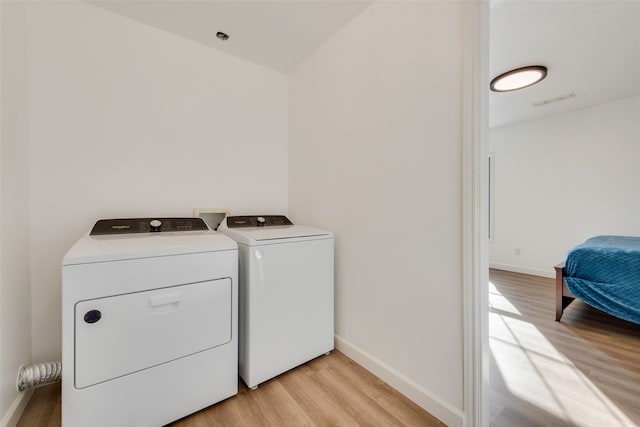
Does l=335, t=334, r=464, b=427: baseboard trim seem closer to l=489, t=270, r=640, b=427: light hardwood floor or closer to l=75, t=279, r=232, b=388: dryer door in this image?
l=489, t=270, r=640, b=427: light hardwood floor

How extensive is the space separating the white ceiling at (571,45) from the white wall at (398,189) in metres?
0.92

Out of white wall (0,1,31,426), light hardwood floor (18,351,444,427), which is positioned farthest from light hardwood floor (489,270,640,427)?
white wall (0,1,31,426)

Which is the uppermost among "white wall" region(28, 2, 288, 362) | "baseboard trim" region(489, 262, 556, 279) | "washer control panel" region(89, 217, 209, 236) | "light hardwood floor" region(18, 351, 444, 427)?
"white wall" region(28, 2, 288, 362)

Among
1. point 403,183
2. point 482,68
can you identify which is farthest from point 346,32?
point 403,183

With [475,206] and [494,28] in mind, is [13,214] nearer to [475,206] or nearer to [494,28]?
[475,206]

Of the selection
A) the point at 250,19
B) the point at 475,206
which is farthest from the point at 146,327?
the point at 250,19

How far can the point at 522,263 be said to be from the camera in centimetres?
416

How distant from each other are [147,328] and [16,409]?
0.76m

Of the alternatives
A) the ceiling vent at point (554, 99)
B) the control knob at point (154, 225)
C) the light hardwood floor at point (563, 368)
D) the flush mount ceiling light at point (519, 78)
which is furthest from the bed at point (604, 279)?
the control knob at point (154, 225)

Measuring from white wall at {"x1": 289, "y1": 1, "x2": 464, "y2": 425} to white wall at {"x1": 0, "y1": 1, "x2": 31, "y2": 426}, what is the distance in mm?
1667

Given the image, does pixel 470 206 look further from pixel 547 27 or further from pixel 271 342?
pixel 547 27

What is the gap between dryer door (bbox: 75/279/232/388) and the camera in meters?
1.02

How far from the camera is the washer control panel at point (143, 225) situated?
4.72ft

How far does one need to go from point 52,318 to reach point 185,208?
950mm
